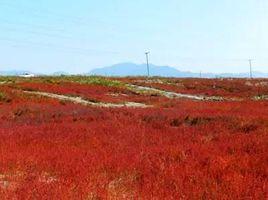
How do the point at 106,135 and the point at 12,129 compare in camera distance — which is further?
the point at 12,129

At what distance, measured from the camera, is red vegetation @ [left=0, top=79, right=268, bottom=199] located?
25.3 feet

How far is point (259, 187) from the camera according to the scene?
7.85 metres

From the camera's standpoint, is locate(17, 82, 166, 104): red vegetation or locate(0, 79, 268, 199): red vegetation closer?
locate(0, 79, 268, 199): red vegetation

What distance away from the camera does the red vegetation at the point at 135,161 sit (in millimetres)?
7703

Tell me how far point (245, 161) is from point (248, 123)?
7.79 meters

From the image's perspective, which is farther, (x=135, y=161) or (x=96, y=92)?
(x=96, y=92)

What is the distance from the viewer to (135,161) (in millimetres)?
10398

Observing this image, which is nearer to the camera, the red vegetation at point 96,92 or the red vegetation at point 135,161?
the red vegetation at point 135,161

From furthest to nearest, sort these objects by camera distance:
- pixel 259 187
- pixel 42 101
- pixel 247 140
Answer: pixel 42 101 < pixel 247 140 < pixel 259 187

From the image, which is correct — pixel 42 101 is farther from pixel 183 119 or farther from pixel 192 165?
pixel 192 165

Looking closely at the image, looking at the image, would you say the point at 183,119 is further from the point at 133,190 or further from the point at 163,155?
the point at 133,190

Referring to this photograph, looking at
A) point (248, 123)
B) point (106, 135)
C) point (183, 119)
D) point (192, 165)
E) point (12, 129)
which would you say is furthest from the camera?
point (183, 119)

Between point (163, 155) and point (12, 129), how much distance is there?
686cm

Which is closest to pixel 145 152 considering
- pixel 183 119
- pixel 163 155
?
pixel 163 155
